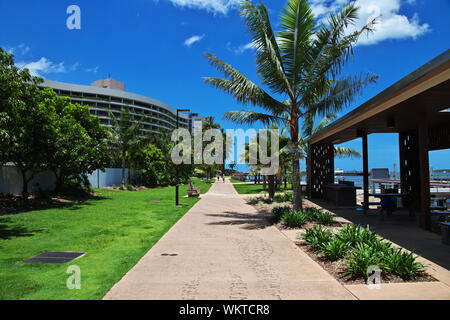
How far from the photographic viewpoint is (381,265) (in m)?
4.95

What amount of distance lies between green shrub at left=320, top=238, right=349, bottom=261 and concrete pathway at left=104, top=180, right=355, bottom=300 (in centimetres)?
36

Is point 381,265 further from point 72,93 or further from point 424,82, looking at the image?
point 72,93

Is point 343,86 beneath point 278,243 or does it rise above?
above

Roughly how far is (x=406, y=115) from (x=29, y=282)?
10.6 m

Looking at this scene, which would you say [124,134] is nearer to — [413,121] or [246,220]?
[246,220]

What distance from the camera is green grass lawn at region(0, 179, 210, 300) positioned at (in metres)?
4.40

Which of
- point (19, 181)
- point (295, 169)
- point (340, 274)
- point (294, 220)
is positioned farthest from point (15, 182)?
point (340, 274)

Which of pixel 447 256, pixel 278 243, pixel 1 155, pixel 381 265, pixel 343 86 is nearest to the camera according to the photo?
pixel 381 265

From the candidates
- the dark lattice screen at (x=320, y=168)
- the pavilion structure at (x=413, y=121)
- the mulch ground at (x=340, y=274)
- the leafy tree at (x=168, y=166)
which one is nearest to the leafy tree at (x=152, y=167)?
the leafy tree at (x=168, y=166)

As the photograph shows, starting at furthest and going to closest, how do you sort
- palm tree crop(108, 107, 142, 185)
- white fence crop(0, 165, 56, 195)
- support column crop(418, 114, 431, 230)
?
palm tree crop(108, 107, 142, 185)
white fence crop(0, 165, 56, 195)
support column crop(418, 114, 431, 230)

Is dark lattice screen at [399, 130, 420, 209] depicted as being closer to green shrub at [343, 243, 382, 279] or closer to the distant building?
green shrub at [343, 243, 382, 279]

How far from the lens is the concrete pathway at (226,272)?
13.8 feet

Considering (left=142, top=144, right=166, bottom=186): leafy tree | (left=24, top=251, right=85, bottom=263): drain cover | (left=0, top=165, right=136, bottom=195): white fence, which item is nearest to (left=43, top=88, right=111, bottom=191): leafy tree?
(left=0, top=165, right=136, bottom=195): white fence
